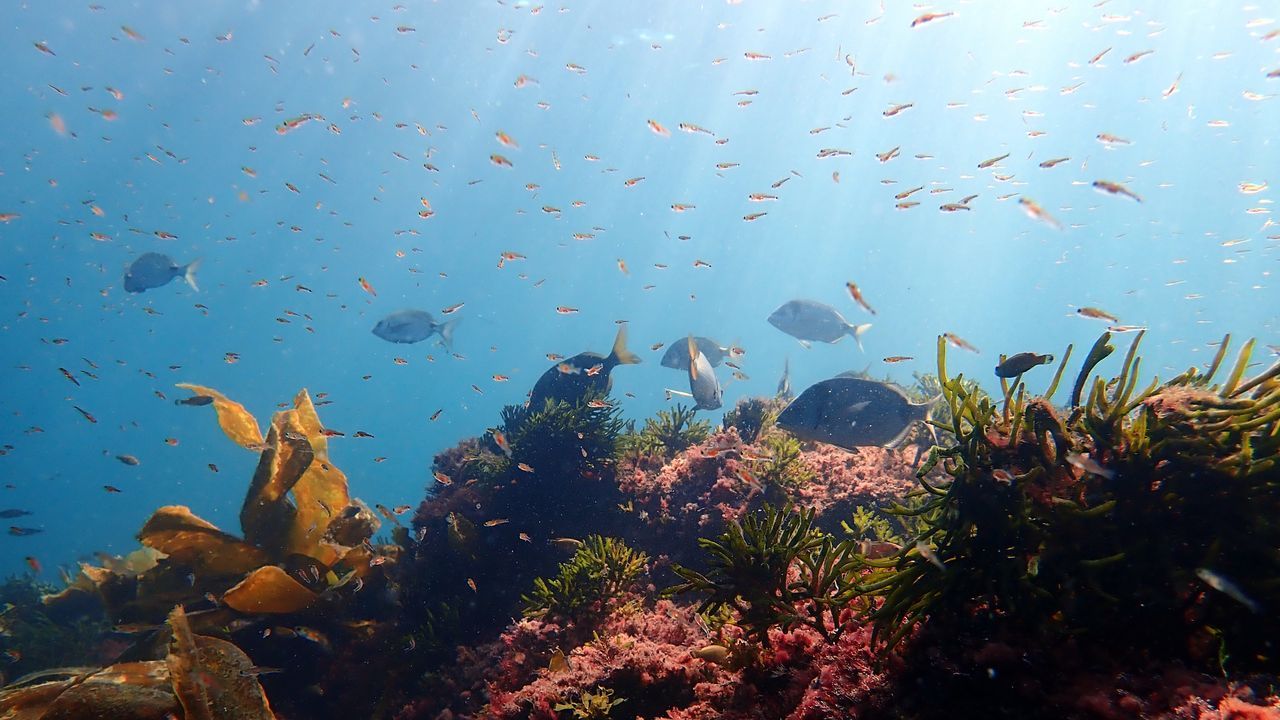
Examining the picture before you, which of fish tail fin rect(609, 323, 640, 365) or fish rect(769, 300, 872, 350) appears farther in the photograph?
fish rect(769, 300, 872, 350)

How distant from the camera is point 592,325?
137 m

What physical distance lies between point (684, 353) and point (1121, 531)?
358 inches

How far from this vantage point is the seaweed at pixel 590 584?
14.5 ft

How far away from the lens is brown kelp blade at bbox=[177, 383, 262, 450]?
6.79 meters

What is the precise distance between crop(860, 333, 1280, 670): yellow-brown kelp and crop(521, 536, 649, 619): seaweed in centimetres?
255

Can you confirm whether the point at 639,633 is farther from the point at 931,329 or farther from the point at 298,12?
the point at 931,329

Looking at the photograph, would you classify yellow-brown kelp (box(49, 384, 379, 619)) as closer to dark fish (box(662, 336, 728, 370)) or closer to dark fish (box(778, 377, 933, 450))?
dark fish (box(778, 377, 933, 450))

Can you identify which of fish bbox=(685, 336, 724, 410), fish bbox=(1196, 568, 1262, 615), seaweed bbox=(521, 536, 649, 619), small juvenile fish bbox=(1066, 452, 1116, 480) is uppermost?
fish bbox=(685, 336, 724, 410)

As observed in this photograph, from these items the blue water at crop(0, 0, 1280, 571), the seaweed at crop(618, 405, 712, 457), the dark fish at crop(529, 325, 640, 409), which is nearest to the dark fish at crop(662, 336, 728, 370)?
the seaweed at crop(618, 405, 712, 457)

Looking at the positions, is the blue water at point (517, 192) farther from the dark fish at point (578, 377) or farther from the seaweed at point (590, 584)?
the seaweed at point (590, 584)

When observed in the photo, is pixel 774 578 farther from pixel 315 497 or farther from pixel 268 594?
pixel 315 497

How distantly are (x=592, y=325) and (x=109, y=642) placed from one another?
5095 inches

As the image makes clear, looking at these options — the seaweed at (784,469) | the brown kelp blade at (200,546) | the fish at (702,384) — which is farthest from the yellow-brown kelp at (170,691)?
the fish at (702,384)

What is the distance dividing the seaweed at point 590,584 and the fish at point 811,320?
24.5 ft
